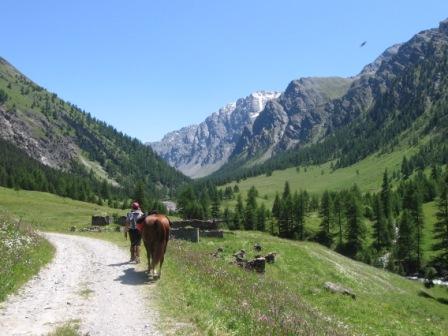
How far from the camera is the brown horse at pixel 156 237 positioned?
20.9 m

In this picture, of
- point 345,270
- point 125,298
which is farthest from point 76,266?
point 345,270

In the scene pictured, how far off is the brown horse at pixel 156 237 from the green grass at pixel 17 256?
505 centimetres

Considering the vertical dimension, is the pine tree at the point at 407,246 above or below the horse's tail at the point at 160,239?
below

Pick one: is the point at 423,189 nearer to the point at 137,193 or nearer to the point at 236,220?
the point at 236,220

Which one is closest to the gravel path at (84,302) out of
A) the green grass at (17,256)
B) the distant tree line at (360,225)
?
the green grass at (17,256)

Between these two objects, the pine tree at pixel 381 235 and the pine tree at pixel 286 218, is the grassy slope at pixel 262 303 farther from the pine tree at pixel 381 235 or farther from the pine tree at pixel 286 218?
the pine tree at pixel 286 218

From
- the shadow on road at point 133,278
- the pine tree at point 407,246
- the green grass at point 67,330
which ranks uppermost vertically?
the shadow on road at point 133,278

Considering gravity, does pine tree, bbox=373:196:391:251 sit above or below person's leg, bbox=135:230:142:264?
below

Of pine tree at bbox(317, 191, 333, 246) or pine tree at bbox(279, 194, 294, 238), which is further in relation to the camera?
pine tree at bbox(279, 194, 294, 238)

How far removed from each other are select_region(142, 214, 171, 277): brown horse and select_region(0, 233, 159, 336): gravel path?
936 mm

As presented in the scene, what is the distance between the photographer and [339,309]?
84.1 ft

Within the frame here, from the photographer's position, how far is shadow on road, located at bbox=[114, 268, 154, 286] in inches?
789

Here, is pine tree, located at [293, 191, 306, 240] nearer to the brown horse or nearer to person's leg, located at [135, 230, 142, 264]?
person's leg, located at [135, 230, 142, 264]

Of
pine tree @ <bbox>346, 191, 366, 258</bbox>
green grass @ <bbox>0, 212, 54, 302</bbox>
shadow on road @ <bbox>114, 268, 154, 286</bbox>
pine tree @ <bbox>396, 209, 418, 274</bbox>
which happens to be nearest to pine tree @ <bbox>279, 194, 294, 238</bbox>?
pine tree @ <bbox>346, 191, 366, 258</bbox>
